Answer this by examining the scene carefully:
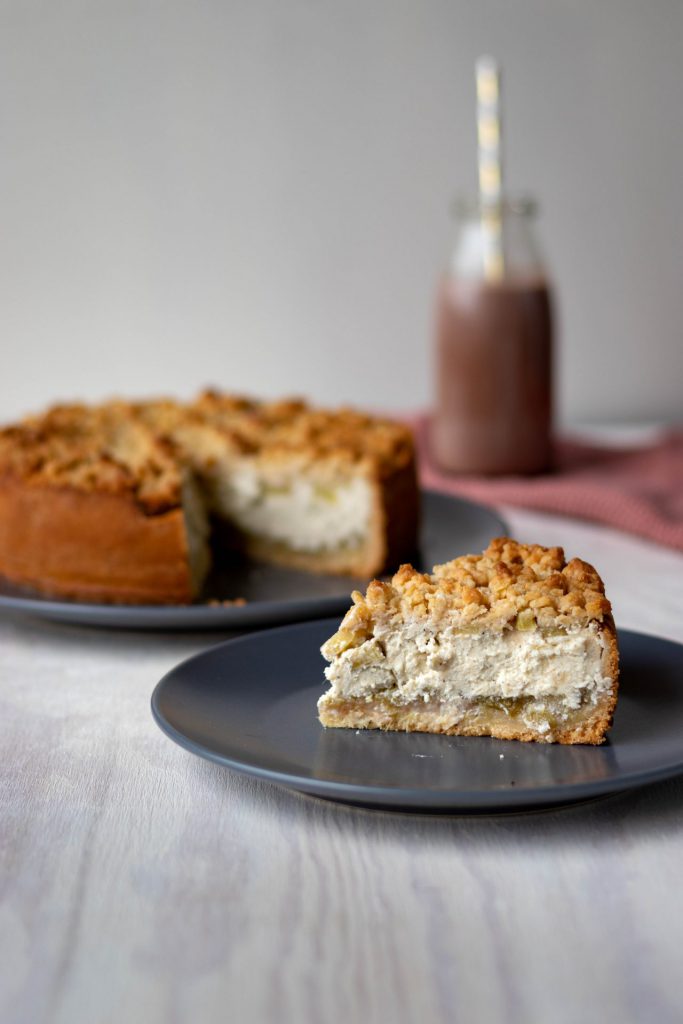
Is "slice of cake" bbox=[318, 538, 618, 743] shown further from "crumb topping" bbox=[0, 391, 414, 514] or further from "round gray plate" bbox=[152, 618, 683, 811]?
"crumb topping" bbox=[0, 391, 414, 514]

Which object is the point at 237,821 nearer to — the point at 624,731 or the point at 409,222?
the point at 624,731

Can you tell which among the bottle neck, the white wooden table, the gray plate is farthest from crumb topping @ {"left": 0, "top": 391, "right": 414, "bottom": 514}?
the white wooden table

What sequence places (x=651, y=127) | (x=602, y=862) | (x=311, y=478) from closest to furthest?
(x=602, y=862) < (x=311, y=478) < (x=651, y=127)

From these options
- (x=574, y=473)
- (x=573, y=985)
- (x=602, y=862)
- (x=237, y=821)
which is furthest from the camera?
(x=574, y=473)

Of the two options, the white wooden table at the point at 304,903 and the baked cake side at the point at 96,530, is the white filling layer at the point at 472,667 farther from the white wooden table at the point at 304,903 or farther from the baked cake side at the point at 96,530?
the baked cake side at the point at 96,530

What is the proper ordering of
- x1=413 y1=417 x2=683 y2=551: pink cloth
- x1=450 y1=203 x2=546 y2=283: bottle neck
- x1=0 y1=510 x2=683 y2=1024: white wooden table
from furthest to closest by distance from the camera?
x1=450 y1=203 x2=546 y2=283: bottle neck, x1=413 y1=417 x2=683 y2=551: pink cloth, x1=0 y1=510 x2=683 y2=1024: white wooden table

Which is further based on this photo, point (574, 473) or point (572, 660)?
point (574, 473)

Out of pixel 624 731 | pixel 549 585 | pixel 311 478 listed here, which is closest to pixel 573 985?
pixel 624 731
